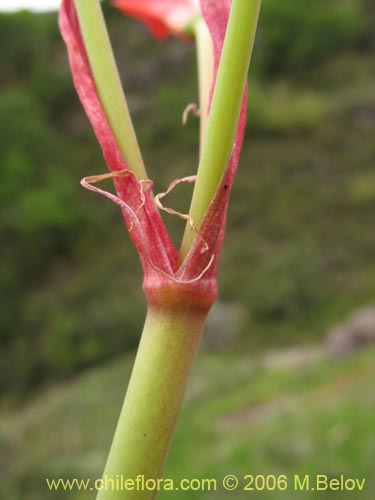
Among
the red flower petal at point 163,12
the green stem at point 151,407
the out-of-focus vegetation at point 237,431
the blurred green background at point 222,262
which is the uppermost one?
the blurred green background at point 222,262

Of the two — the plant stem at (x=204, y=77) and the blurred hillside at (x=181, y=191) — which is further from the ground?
the blurred hillside at (x=181, y=191)

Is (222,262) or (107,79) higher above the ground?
(222,262)

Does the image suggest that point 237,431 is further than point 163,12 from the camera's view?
Yes

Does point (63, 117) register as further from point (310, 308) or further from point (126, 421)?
point (126, 421)

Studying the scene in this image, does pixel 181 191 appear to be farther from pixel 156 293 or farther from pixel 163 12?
pixel 156 293

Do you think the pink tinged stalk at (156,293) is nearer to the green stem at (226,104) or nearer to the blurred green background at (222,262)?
the green stem at (226,104)

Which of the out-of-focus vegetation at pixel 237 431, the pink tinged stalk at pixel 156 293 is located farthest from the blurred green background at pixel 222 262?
the pink tinged stalk at pixel 156 293

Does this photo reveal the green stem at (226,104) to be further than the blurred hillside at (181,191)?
No

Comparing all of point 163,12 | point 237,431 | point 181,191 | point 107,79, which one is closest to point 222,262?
point 181,191

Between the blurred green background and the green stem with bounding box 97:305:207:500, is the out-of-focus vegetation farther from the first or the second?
the green stem with bounding box 97:305:207:500
